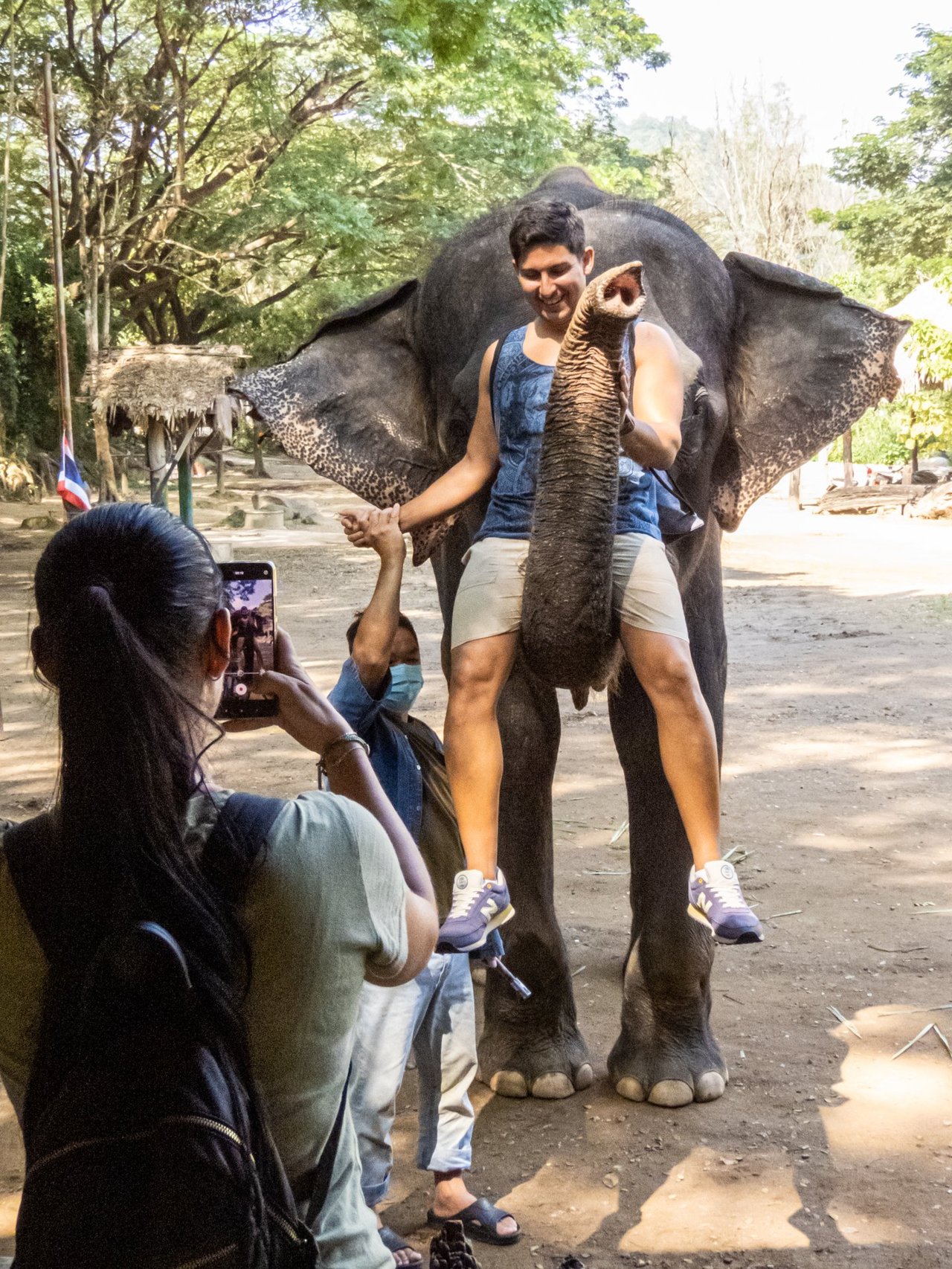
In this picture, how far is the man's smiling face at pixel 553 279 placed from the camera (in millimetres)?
3209

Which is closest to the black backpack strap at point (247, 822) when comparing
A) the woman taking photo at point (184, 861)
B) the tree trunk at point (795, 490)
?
the woman taking photo at point (184, 861)

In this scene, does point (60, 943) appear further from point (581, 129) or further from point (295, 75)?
point (581, 129)

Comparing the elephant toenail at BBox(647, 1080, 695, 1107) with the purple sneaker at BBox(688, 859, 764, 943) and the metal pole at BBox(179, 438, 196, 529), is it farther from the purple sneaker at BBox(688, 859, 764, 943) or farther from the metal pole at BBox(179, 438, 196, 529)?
the metal pole at BBox(179, 438, 196, 529)

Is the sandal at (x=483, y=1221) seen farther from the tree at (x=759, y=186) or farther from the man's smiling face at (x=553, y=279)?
the tree at (x=759, y=186)

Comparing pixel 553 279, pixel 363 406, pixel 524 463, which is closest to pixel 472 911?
pixel 524 463

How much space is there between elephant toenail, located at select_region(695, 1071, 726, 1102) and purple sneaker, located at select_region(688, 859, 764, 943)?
29.5 inches

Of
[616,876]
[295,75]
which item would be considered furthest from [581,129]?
[616,876]

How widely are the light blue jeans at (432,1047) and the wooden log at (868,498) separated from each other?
2406cm

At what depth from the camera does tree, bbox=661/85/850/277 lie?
138 feet

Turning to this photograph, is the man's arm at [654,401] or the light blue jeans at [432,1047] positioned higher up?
the man's arm at [654,401]

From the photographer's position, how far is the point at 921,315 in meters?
23.2

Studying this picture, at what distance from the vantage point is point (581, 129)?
3183cm

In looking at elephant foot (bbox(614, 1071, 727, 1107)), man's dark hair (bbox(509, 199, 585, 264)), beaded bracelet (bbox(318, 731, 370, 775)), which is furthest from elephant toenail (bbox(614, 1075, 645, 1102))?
beaded bracelet (bbox(318, 731, 370, 775))

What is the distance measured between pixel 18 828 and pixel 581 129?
3248cm
